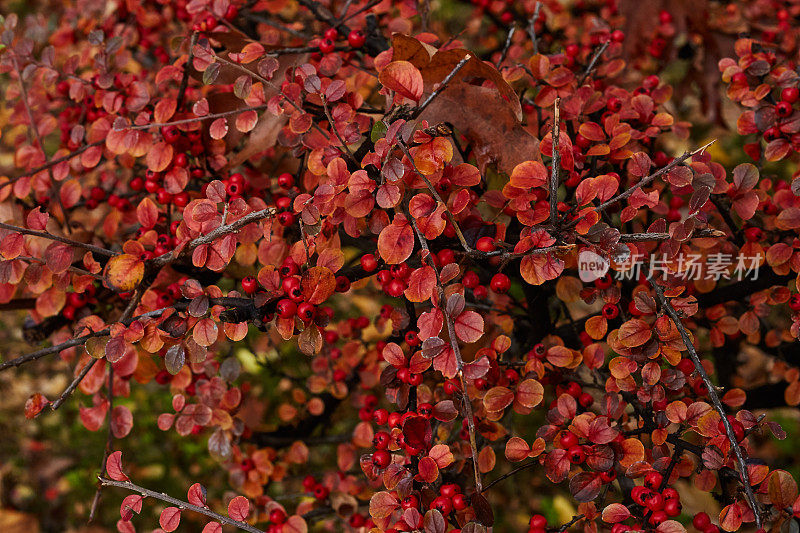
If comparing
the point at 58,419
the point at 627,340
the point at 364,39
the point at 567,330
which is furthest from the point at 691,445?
the point at 58,419

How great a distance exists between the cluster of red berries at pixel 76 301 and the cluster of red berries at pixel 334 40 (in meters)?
0.63

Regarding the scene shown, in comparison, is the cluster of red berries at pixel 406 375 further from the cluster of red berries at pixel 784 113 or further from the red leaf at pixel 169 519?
the cluster of red berries at pixel 784 113

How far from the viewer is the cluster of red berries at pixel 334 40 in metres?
1.11

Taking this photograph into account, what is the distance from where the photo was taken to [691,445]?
0.93 meters

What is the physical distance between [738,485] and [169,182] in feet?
3.56

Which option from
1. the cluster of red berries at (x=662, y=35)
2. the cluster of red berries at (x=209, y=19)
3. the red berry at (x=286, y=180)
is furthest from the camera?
the cluster of red berries at (x=662, y=35)

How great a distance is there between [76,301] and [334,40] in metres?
0.71

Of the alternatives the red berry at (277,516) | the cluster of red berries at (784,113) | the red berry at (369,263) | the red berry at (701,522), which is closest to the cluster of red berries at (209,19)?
the red berry at (369,263)

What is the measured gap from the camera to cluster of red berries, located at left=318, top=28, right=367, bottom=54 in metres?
1.11

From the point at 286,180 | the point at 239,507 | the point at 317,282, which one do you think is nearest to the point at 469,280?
the point at 317,282

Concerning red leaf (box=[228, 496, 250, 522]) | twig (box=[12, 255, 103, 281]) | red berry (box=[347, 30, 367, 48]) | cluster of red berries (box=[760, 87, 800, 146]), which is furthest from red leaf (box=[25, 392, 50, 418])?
cluster of red berries (box=[760, 87, 800, 146])

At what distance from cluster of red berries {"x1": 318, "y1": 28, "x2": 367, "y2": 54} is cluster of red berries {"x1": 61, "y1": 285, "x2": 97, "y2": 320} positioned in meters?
0.63

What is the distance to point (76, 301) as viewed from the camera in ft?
3.63

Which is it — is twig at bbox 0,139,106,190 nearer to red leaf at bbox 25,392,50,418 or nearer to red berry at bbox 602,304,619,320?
red leaf at bbox 25,392,50,418
